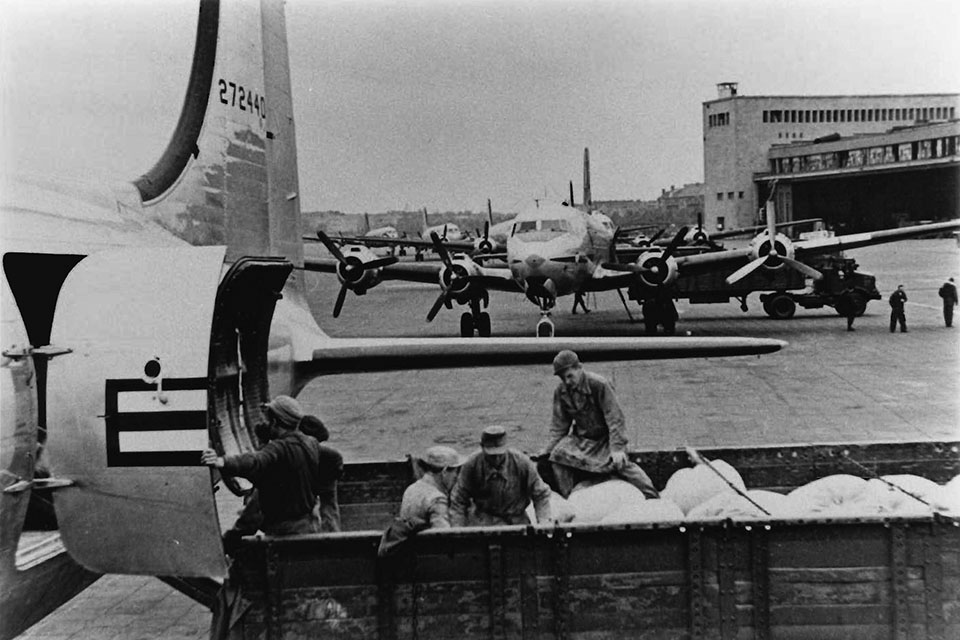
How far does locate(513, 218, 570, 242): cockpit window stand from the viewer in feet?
75.5

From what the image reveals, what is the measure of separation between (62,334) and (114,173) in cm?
222

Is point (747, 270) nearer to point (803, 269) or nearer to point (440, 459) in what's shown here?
point (803, 269)

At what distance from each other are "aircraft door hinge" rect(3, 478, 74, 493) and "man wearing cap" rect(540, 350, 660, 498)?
327cm

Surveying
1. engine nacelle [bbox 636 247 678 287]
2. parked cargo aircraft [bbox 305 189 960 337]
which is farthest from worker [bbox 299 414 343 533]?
engine nacelle [bbox 636 247 678 287]

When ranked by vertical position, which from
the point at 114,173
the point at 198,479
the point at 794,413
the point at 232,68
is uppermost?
the point at 232,68

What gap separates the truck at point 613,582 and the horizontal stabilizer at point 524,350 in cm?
273

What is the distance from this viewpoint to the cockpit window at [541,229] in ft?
75.5

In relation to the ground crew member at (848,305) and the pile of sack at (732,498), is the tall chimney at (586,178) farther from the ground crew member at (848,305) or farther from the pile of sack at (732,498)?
the pile of sack at (732,498)

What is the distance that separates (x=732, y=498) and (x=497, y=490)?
1481 mm

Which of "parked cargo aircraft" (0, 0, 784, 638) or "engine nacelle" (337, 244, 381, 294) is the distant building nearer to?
"engine nacelle" (337, 244, 381, 294)

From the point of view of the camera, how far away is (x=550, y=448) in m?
6.77

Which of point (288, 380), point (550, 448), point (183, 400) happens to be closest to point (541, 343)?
point (550, 448)

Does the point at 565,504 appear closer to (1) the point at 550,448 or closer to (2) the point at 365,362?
(1) the point at 550,448

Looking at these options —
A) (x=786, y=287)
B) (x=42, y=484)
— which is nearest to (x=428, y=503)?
(x=42, y=484)
